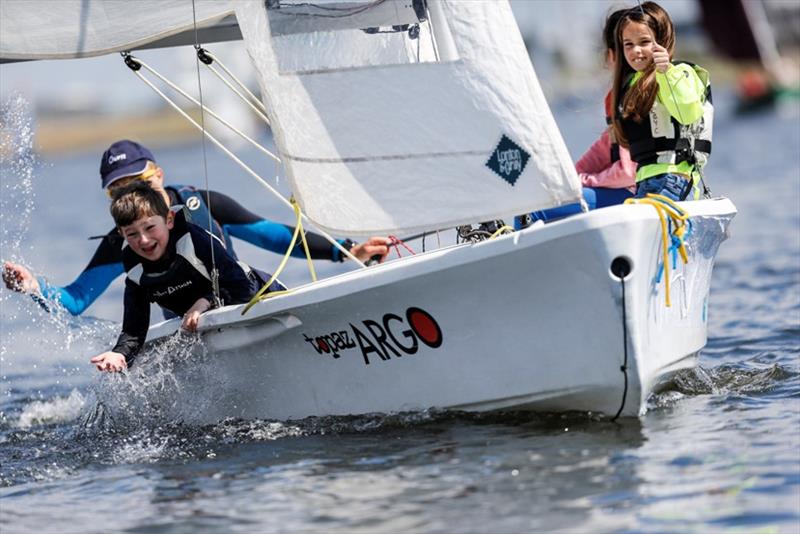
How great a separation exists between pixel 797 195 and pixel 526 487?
12935mm

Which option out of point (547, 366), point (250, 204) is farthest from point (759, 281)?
point (250, 204)

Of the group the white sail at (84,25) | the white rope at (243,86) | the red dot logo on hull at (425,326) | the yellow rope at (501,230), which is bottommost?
the red dot logo on hull at (425,326)

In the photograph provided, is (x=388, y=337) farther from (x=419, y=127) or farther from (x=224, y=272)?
(x=224, y=272)

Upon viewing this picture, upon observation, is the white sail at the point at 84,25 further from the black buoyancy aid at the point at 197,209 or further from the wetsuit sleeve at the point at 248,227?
the wetsuit sleeve at the point at 248,227

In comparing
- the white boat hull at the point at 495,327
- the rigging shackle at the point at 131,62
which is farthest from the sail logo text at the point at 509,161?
the rigging shackle at the point at 131,62

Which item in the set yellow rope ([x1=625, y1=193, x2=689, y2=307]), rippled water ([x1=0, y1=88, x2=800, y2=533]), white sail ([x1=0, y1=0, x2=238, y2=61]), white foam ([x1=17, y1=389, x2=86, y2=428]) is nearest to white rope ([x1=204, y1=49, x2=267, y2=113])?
white sail ([x1=0, y1=0, x2=238, y2=61])

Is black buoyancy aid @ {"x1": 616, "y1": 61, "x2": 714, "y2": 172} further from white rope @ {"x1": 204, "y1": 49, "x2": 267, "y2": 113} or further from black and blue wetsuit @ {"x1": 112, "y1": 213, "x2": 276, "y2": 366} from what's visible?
white rope @ {"x1": 204, "y1": 49, "x2": 267, "y2": 113}

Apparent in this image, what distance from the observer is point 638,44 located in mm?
5902

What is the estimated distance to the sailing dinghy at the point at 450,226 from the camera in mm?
5254

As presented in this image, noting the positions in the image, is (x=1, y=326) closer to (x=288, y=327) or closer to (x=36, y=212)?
(x=288, y=327)

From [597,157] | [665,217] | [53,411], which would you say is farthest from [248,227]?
[665,217]

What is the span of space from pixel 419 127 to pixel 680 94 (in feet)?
3.84

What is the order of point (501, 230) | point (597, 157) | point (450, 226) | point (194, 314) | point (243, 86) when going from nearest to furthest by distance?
point (450, 226), point (501, 230), point (194, 314), point (597, 157), point (243, 86)

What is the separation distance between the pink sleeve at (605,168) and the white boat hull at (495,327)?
0.68 m
